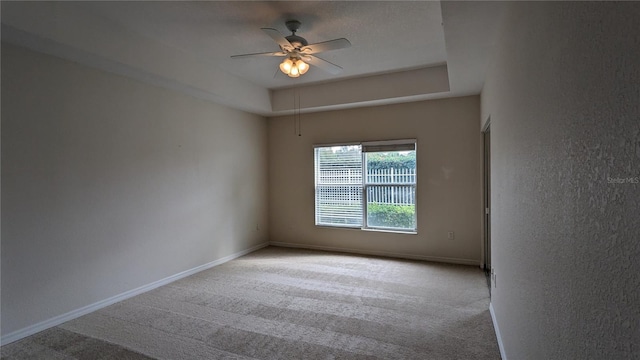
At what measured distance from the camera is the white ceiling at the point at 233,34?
2455mm

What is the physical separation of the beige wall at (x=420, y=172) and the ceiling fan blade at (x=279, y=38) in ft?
7.89

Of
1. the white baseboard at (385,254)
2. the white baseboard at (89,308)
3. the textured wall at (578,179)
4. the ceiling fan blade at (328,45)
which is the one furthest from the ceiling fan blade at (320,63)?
the white baseboard at (89,308)

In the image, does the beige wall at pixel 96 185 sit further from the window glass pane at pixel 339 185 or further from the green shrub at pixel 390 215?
the green shrub at pixel 390 215

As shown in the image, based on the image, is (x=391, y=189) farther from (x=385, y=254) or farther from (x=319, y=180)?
(x=319, y=180)

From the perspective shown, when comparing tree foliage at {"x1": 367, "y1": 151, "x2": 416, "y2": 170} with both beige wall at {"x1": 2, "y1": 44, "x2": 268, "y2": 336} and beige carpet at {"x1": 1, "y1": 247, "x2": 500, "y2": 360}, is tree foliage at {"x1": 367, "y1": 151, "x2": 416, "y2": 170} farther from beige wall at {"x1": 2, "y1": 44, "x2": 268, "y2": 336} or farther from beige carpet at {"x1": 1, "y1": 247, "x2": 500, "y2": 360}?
beige wall at {"x1": 2, "y1": 44, "x2": 268, "y2": 336}

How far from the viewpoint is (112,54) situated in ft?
9.74

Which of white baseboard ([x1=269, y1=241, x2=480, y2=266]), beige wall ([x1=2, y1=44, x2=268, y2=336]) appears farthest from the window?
beige wall ([x1=2, y1=44, x2=268, y2=336])

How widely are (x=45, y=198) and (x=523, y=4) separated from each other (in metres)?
3.81

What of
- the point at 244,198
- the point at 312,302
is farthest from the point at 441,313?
the point at 244,198

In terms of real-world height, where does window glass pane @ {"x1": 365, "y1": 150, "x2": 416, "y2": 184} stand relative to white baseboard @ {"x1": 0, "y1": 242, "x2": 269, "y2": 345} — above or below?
above

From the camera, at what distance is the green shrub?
4889 millimetres

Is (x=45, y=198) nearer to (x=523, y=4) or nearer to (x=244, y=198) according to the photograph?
(x=244, y=198)

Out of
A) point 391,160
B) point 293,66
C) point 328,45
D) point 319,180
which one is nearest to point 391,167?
point 391,160

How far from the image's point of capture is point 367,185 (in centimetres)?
516
